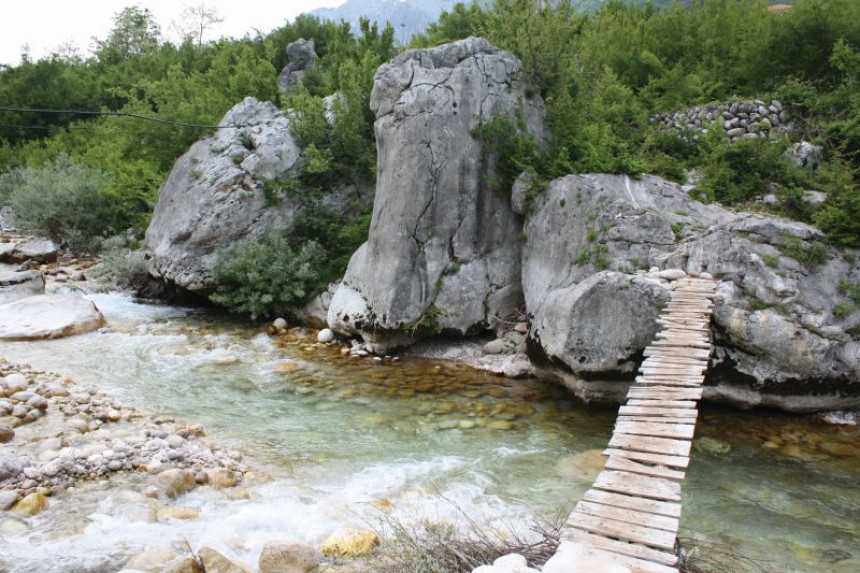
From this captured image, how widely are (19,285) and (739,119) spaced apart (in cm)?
1812

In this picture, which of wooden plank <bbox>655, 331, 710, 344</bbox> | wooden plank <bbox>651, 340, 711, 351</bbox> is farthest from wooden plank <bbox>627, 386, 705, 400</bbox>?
wooden plank <bbox>655, 331, 710, 344</bbox>

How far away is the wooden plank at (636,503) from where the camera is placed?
446 cm

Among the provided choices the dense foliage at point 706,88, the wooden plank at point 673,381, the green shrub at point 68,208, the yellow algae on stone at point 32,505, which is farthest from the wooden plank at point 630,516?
the green shrub at point 68,208

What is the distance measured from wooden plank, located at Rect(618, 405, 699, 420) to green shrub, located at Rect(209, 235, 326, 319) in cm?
880

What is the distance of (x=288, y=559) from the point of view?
4.92 m

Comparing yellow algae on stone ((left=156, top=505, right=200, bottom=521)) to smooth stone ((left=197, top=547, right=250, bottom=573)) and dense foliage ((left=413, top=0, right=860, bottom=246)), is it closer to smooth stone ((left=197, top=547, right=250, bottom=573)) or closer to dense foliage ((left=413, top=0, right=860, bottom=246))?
smooth stone ((left=197, top=547, right=250, bottom=573))

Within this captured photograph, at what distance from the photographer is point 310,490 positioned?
251 inches

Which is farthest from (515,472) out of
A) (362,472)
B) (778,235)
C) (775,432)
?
(778,235)

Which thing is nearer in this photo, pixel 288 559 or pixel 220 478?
pixel 288 559

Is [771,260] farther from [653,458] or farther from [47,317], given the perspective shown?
[47,317]

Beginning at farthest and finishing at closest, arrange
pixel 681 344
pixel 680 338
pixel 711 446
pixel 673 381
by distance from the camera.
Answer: pixel 711 446 → pixel 680 338 → pixel 681 344 → pixel 673 381

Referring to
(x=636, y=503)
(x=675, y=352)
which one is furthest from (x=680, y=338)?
(x=636, y=503)

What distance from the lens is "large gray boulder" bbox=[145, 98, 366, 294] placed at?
13.9 m

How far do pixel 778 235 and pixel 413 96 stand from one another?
7.26m
